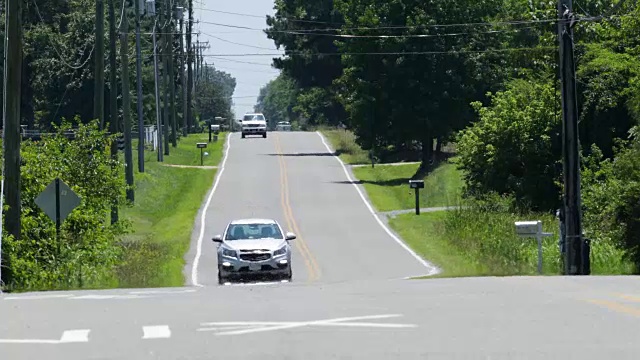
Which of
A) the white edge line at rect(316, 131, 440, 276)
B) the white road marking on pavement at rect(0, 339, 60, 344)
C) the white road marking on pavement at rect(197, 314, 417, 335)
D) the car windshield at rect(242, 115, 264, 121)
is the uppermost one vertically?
the car windshield at rect(242, 115, 264, 121)

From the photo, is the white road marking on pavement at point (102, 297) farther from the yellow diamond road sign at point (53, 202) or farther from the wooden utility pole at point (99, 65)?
the wooden utility pole at point (99, 65)

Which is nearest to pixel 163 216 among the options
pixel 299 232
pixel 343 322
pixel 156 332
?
pixel 299 232

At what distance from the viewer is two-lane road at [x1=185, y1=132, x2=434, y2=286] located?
3908 cm

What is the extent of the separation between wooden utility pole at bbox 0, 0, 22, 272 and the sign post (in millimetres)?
1168

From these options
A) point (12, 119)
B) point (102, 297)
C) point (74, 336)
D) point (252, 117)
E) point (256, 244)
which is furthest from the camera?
point (252, 117)

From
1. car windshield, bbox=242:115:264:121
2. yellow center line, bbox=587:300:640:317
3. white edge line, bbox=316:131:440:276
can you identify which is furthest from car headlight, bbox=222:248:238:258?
car windshield, bbox=242:115:264:121

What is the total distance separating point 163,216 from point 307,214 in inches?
247

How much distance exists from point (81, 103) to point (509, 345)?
282 ft

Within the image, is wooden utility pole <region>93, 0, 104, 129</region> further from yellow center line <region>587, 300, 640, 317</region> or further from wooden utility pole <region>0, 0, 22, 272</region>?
yellow center line <region>587, 300, 640, 317</region>

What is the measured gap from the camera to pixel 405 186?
67.9 m

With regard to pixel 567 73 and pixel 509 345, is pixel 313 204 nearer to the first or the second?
pixel 567 73

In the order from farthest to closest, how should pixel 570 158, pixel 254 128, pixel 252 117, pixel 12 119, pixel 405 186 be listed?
pixel 252 117 → pixel 254 128 → pixel 405 186 → pixel 570 158 → pixel 12 119

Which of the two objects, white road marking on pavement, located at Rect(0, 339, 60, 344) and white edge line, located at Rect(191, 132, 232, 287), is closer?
white road marking on pavement, located at Rect(0, 339, 60, 344)

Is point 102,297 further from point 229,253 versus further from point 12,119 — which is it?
point 229,253
